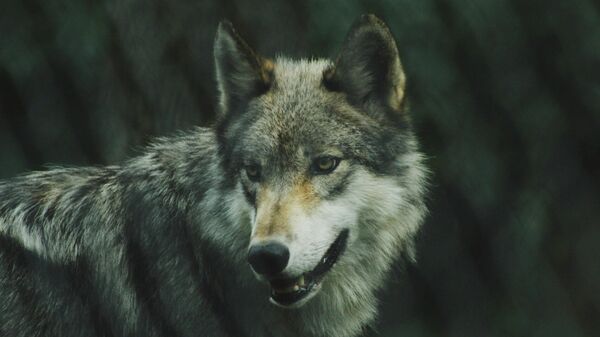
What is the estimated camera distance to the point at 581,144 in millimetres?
4059

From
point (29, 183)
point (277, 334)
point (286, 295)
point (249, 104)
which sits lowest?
point (277, 334)

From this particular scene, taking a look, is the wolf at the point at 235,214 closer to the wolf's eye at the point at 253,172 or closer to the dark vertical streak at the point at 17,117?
the wolf's eye at the point at 253,172

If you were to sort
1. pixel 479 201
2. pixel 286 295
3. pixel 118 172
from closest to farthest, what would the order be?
pixel 286 295 < pixel 118 172 < pixel 479 201

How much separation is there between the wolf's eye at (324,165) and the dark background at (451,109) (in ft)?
2.36

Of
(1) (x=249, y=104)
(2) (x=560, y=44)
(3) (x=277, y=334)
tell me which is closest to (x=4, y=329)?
(3) (x=277, y=334)

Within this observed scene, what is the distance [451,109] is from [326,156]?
3.37 feet

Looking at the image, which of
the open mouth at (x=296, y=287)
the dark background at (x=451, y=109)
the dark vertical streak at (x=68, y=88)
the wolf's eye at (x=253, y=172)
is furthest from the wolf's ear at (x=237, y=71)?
the dark vertical streak at (x=68, y=88)

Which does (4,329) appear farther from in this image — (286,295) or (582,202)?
(582,202)

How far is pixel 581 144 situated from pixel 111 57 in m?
2.49

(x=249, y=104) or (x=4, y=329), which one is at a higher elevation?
(x=249, y=104)

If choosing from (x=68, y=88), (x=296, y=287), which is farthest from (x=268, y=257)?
(x=68, y=88)

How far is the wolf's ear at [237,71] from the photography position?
3311 mm

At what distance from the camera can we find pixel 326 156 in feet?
10.3

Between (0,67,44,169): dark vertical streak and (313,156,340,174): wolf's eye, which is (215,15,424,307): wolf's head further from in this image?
(0,67,44,169): dark vertical streak
